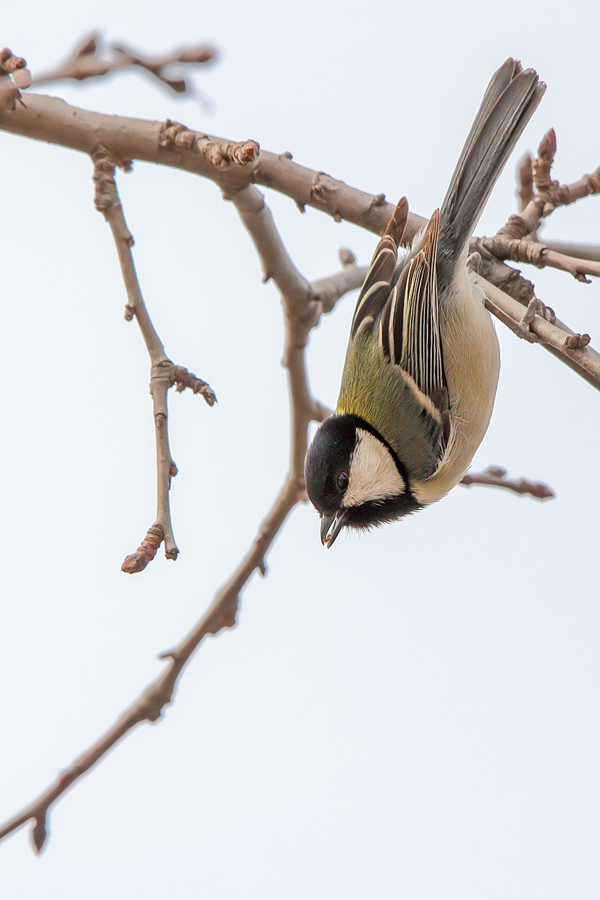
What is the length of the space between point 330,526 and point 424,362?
52cm

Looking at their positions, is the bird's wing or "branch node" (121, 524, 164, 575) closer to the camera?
"branch node" (121, 524, 164, 575)

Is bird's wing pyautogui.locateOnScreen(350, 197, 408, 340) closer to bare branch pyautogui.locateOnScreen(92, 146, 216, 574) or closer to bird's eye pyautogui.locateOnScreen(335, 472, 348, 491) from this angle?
bird's eye pyautogui.locateOnScreen(335, 472, 348, 491)

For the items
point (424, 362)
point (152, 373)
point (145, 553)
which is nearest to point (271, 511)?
point (424, 362)

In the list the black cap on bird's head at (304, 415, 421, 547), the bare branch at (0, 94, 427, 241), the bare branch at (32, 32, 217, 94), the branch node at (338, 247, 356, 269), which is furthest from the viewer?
the branch node at (338, 247, 356, 269)

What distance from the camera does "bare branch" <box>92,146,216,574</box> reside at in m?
1.47

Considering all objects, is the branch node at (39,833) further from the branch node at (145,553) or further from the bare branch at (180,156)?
the bare branch at (180,156)

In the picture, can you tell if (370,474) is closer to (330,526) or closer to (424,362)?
(330,526)

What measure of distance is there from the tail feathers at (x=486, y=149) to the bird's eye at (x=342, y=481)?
637 mm

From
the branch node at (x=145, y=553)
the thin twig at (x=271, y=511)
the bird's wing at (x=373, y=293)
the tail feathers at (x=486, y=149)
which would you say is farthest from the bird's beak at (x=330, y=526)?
the branch node at (x=145, y=553)

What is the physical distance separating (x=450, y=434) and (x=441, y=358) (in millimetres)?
213

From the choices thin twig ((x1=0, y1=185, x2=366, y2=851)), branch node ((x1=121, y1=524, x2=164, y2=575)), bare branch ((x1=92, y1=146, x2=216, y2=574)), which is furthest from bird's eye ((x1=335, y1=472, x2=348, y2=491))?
branch node ((x1=121, y1=524, x2=164, y2=575))

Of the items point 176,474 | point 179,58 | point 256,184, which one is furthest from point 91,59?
point 256,184

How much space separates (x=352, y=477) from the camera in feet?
8.21

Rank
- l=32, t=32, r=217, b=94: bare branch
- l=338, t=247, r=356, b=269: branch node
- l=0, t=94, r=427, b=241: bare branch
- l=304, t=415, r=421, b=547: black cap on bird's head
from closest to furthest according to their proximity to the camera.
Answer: l=32, t=32, r=217, b=94: bare branch → l=0, t=94, r=427, b=241: bare branch → l=304, t=415, r=421, b=547: black cap on bird's head → l=338, t=247, r=356, b=269: branch node
